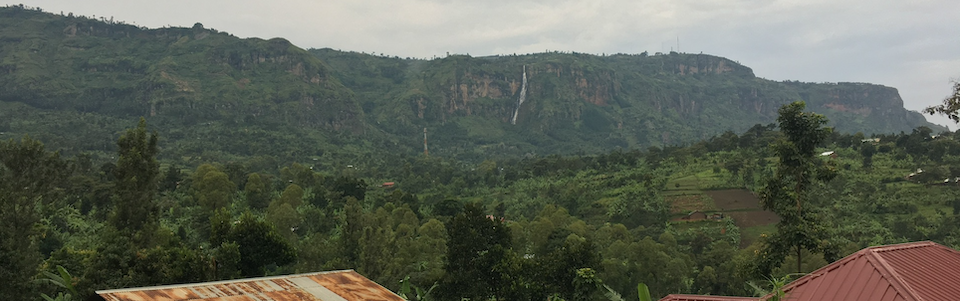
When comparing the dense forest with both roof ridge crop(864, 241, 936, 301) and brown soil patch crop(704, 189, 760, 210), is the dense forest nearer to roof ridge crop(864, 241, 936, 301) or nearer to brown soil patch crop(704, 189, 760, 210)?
brown soil patch crop(704, 189, 760, 210)

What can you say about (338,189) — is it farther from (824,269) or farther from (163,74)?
(163,74)

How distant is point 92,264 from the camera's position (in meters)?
17.3

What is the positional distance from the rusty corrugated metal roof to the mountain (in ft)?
259

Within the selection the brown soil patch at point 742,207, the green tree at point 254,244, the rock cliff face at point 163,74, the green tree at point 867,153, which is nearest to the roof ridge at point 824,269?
the green tree at point 254,244

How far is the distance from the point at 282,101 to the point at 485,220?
380 feet

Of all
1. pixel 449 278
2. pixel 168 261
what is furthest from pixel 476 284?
pixel 168 261

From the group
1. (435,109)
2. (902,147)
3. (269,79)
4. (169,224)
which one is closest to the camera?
(169,224)

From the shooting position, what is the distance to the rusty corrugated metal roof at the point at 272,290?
378 inches

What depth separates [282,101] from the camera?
12950 centimetres

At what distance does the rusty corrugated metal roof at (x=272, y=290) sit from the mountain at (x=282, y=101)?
7903cm

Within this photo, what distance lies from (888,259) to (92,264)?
59.1 ft

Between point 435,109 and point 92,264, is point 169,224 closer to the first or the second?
point 92,264

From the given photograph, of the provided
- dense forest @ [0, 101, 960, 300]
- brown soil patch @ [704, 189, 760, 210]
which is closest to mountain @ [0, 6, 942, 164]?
dense forest @ [0, 101, 960, 300]

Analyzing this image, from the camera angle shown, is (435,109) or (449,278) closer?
(449,278)
